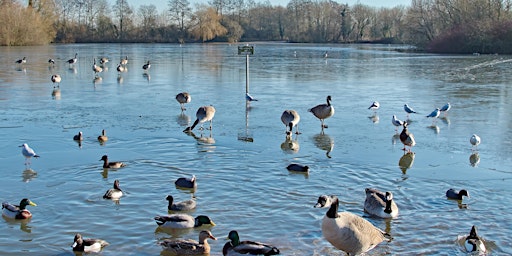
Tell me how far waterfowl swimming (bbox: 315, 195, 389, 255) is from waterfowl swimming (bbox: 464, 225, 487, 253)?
3.28 feet

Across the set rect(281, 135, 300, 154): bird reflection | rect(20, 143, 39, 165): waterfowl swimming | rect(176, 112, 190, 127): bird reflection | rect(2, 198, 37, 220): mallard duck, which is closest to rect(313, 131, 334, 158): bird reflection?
rect(281, 135, 300, 154): bird reflection

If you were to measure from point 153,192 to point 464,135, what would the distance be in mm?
7012

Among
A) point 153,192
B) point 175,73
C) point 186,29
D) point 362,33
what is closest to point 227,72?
point 175,73

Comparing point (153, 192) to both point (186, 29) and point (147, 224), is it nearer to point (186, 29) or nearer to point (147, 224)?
point (147, 224)

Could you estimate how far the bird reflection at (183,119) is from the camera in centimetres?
1318

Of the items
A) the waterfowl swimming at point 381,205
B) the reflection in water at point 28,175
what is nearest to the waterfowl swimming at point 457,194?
the waterfowl swimming at point 381,205

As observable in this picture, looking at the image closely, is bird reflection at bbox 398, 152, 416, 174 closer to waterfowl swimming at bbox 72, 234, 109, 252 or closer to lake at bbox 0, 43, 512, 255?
lake at bbox 0, 43, 512, 255

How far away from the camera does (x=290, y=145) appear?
10.9 m

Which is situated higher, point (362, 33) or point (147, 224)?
point (362, 33)

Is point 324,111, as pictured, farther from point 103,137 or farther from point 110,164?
point 110,164

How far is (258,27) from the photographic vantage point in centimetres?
10638

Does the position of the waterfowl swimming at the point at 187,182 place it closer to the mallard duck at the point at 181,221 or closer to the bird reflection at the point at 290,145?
the mallard duck at the point at 181,221

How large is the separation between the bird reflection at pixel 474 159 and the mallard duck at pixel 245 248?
5111mm

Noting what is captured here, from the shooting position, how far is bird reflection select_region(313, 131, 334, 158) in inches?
417
